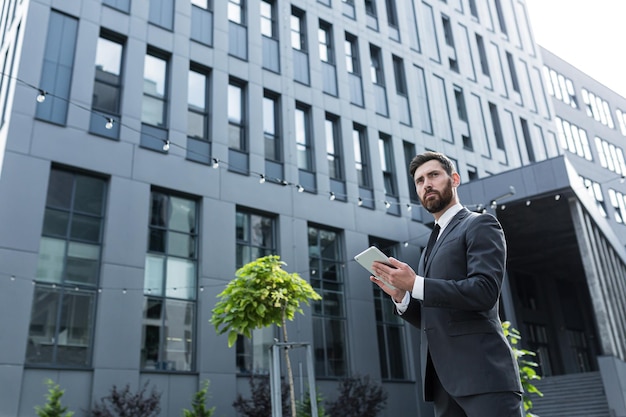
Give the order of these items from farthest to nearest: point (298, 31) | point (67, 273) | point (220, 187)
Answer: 1. point (298, 31)
2. point (220, 187)
3. point (67, 273)

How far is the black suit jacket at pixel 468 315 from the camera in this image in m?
2.33

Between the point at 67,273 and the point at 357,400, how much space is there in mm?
8096

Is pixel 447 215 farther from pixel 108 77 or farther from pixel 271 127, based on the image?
pixel 271 127

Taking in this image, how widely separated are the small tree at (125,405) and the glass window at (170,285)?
1033 mm

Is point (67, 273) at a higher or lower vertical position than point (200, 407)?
higher

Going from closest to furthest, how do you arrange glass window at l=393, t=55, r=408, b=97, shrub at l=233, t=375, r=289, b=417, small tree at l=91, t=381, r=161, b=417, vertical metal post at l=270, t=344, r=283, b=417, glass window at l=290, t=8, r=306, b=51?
vertical metal post at l=270, t=344, r=283, b=417
small tree at l=91, t=381, r=161, b=417
shrub at l=233, t=375, r=289, b=417
glass window at l=290, t=8, r=306, b=51
glass window at l=393, t=55, r=408, b=97

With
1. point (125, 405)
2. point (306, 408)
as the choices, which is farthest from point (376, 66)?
point (125, 405)

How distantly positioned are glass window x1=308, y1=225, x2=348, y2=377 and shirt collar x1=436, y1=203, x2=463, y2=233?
14.5 meters

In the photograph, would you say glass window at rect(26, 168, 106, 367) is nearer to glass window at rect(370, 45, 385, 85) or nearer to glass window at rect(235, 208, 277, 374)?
glass window at rect(235, 208, 277, 374)

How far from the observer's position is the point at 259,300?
423 inches

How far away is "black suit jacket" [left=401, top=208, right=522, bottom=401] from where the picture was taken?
7.64 ft

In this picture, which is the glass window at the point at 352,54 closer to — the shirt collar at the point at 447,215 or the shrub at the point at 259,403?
the shrub at the point at 259,403

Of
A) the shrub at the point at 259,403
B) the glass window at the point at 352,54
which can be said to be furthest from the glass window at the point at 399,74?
the shrub at the point at 259,403

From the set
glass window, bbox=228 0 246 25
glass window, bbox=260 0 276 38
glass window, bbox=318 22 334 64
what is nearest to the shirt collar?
glass window, bbox=228 0 246 25
